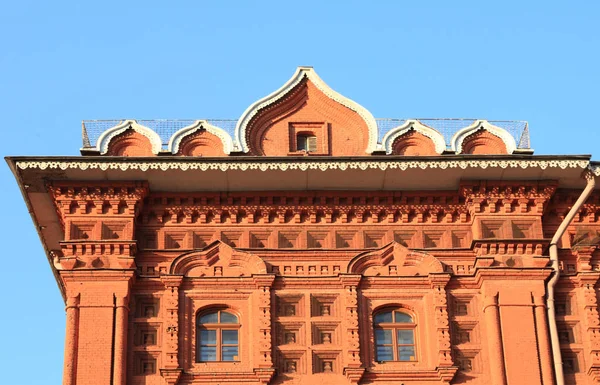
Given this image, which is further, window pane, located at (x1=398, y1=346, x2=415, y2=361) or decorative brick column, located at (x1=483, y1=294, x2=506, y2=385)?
window pane, located at (x1=398, y1=346, x2=415, y2=361)

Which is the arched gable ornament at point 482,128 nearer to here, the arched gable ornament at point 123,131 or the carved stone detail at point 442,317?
the carved stone detail at point 442,317

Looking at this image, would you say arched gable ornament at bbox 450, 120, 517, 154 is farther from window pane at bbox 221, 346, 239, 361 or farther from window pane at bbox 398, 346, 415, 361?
window pane at bbox 221, 346, 239, 361

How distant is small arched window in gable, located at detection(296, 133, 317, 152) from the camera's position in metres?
19.8

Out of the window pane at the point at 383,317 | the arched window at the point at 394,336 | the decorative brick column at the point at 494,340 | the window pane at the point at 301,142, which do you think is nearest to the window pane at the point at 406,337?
the arched window at the point at 394,336

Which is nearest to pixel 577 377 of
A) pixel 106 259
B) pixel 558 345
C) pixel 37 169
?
pixel 558 345

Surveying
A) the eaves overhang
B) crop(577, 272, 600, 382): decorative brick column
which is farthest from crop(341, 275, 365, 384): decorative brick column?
crop(577, 272, 600, 382): decorative brick column

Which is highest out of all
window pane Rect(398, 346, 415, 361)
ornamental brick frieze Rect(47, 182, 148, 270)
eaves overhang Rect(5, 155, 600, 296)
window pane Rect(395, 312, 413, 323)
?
eaves overhang Rect(5, 155, 600, 296)

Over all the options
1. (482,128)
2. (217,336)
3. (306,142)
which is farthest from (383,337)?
(482,128)

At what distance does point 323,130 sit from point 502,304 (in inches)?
141

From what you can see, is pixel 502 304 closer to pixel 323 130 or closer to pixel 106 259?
pixel 323 130

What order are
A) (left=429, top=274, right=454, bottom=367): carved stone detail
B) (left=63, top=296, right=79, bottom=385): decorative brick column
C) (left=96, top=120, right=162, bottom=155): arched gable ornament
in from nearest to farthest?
(left=63, top=296, right=79, bottom=385): decorative brick column < (left=429, top=274, right=454, bottom=367): carved stone detail < (left=96, top=120, right=162, bottom=155): arched gable ornament

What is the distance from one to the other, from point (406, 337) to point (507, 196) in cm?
241

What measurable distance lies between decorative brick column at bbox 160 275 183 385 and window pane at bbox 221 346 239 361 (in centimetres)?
61

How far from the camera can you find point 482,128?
19.5 meters
